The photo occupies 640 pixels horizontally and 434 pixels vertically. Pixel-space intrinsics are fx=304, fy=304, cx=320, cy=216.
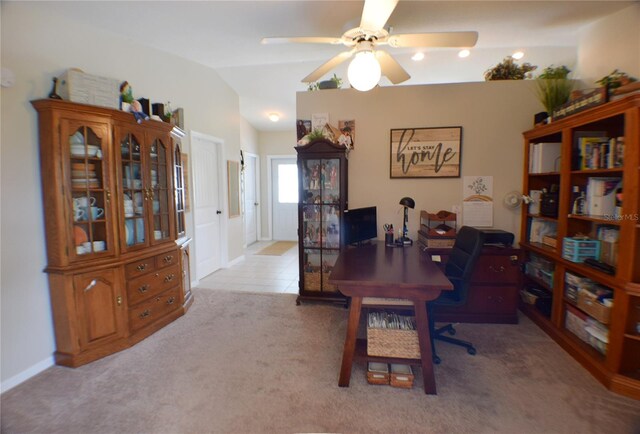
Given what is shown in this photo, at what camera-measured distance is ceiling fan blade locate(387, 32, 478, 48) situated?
1.94 m

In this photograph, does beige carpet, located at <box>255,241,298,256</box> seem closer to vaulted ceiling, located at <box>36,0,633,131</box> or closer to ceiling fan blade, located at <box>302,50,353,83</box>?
vaulted ceiling, located at <box>36,0,633,131</box>

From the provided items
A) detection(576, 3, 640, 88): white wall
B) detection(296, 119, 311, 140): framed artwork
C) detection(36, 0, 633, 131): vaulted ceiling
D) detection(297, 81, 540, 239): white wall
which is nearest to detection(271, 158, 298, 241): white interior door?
detection(36, 0, 633, 131): vaulted ceiling

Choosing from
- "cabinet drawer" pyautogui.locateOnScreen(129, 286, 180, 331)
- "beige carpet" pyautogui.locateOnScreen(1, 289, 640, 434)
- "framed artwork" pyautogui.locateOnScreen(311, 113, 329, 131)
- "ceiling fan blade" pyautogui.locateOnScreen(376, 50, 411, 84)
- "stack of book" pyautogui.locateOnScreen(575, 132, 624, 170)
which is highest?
"ceiling fan blade" pyautogui.locateOnScreen(376, 50, 411, 84)

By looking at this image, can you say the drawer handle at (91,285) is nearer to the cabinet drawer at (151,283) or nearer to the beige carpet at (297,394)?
the cabinet drawer at (151,283)

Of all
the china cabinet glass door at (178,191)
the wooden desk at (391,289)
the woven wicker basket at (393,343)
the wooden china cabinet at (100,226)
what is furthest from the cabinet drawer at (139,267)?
the woven wicker basket at (393,343)

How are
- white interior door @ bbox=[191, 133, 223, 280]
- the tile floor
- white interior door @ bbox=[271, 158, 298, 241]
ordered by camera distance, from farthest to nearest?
white interior door @ bbox=[271, 158, 298, 241], white interior door @ bbox=[191, 133, 223, 280], the tile floor

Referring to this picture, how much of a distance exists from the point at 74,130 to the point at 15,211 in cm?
69

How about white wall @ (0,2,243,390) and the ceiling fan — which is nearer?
the ceiling fan

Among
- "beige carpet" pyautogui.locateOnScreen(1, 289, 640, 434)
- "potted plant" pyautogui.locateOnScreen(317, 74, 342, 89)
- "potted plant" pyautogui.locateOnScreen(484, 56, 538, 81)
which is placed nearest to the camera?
"beige carpet" pyautogui.locateOnScreen(1, 289, 640, 434)

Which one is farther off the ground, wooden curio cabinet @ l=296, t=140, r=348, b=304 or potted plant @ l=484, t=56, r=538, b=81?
potted plant @ l=484, t=56, r=538, b=81

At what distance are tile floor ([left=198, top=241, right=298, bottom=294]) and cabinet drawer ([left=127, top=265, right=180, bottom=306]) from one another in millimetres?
1047

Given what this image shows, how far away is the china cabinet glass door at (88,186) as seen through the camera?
7.46 feet

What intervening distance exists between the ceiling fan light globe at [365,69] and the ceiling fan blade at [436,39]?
0.20m

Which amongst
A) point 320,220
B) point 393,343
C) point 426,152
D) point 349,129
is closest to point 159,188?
point 320,220
